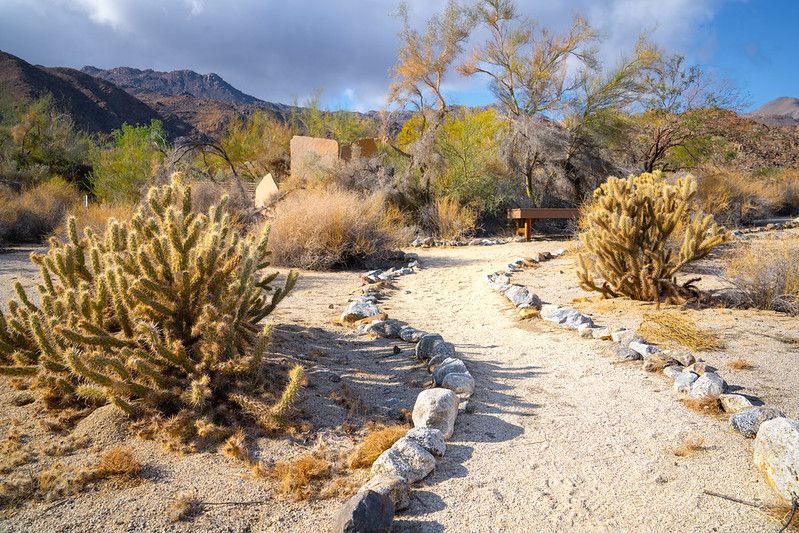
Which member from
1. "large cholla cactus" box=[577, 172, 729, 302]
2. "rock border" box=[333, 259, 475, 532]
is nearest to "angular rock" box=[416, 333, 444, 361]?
"rock border" box=[333, 259, 475, 532]

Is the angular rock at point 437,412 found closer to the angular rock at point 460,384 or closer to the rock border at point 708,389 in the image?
the angular rock at point 460,384

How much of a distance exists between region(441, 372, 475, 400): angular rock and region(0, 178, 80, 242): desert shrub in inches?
398

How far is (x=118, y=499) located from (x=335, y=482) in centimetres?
89

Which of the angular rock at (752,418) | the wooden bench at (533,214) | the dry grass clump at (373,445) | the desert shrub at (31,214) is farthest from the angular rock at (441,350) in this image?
the desert shrub at (31,214)

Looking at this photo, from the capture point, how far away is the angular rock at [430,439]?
8.55ft

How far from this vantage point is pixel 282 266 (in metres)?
9.00

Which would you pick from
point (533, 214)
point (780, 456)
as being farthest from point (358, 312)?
point (533, 214)

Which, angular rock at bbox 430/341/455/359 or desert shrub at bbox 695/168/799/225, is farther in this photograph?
Result: desert shrub at bbox 695/168/799/225

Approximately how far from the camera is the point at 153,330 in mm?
2814

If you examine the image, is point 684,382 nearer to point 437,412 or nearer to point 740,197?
point 437,412

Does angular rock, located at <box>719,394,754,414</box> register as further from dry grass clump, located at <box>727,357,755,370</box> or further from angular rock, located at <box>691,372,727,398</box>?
dry grass clump, located at <box>727,357,755,370</box>

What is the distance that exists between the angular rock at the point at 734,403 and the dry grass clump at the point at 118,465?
316 cm

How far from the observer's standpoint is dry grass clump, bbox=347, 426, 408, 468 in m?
2.53

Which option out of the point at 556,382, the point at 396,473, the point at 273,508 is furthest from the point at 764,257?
the point at 273,508
